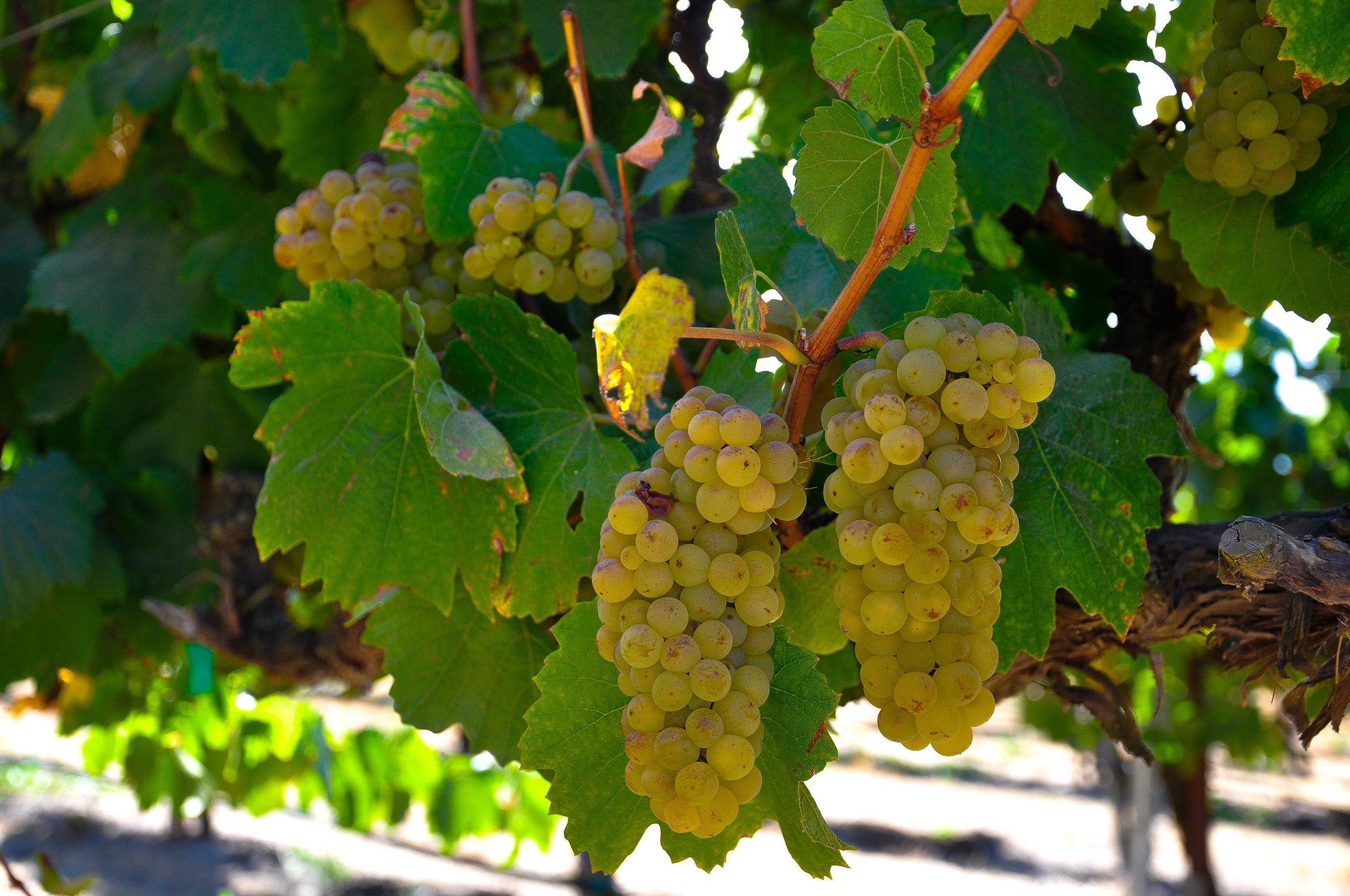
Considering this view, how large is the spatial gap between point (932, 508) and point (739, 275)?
0.18 metres

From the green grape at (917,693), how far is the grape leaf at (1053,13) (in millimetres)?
377

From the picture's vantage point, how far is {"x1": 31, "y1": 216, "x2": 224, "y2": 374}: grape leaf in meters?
1.67

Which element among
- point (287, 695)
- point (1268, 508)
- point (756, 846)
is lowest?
point (756, 846)

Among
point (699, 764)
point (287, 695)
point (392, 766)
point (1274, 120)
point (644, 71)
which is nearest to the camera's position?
point (699, 764)

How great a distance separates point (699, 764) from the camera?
20.0 inches

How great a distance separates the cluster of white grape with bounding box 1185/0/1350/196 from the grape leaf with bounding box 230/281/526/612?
641 mm

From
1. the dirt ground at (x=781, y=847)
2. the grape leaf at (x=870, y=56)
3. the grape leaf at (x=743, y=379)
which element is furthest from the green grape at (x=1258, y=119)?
the dirt ground at (x=781, y=847)

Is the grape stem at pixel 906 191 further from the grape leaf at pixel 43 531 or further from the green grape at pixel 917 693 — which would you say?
the grape leaf at pixel 43 531

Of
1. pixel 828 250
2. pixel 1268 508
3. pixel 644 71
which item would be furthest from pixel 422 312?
pixel 1268 508

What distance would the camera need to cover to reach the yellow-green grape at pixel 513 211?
2.66 ft

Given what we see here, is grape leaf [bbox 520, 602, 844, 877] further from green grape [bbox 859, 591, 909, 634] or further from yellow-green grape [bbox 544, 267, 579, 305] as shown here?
yellow-green grape [bbox 544, 267, 579, 305]

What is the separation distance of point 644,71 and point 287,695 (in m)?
2.35

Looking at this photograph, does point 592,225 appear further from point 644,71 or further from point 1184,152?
point 644,71

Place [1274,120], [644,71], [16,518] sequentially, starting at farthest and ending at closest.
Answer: [16,518] → [644,71] → [1274,120]
